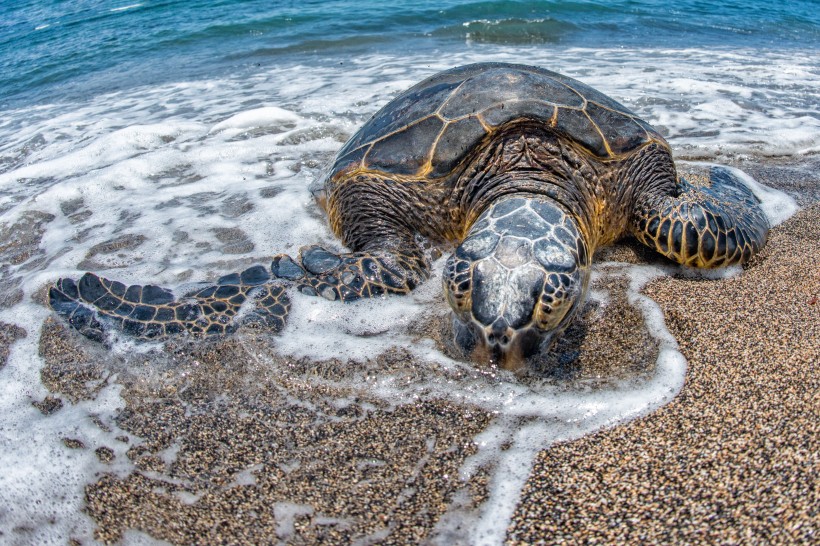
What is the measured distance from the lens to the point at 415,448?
2012 mm

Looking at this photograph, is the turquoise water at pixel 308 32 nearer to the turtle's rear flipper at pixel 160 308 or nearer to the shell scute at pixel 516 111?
the turtle's rear flipper at pixel 160 308

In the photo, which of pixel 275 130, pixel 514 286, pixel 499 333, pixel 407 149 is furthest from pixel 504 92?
pixel 275 130

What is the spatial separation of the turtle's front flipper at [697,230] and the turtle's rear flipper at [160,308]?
2110 millimetres

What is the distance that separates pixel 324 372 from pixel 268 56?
9.78 metres

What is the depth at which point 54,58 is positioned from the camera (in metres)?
11.0

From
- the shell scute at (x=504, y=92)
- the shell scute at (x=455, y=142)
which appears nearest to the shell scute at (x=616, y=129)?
the shell scute at (x=504, y=92)

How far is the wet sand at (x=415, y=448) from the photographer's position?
1.65 meters

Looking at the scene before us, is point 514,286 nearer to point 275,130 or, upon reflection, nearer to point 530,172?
point 530,172

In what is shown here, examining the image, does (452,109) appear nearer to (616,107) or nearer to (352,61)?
(616,107)

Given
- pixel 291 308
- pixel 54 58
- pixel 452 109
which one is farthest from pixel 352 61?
pixel 291 308

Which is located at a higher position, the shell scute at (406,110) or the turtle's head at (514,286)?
the shell scute at (406,110)

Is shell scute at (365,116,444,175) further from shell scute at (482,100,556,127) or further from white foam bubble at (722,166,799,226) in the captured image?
white foam bubble at (722,166,799,226)

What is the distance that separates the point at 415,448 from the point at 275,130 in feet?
15.7

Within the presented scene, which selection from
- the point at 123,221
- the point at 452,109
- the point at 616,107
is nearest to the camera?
the point at 452,109
